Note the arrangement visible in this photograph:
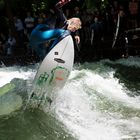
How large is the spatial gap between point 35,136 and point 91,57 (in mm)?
9113

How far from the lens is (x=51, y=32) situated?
9.01m

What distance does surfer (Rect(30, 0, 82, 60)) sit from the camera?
899 centimetres

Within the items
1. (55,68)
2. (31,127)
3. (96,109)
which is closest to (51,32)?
(55,68)

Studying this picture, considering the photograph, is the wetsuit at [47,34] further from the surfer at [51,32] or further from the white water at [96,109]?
the white water at [96,109]

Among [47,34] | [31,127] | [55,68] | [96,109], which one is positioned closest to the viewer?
[31,127]

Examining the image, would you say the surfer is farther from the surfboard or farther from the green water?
the green water

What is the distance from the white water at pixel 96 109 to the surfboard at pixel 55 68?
0.33 metres

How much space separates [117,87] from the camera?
38.0 feet

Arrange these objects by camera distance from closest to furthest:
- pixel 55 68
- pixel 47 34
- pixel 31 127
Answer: pixel 31 127 → pixel 47 34 → pixel 55 68

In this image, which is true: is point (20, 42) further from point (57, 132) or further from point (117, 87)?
point (57, 132)

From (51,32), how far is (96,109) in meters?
1.71

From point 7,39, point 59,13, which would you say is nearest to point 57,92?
point 59,13

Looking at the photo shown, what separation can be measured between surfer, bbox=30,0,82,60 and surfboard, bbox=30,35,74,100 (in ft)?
0.43

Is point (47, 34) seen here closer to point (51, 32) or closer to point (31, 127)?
point (51, 32)
